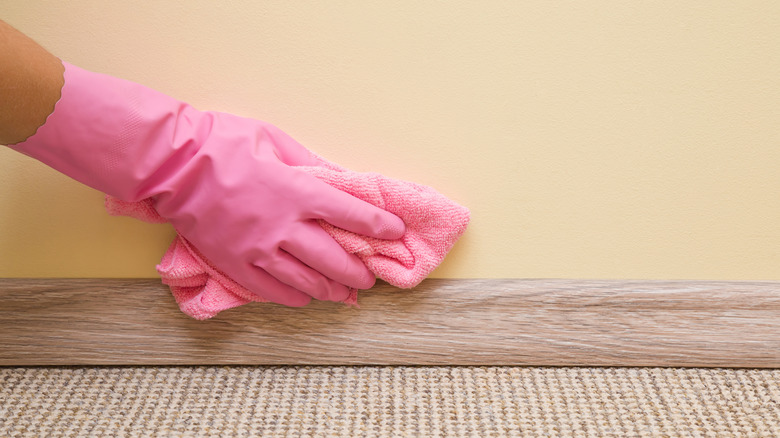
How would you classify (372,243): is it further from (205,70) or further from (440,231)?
(205,70)

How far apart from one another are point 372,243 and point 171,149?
25cm

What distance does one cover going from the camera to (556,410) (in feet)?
2.24

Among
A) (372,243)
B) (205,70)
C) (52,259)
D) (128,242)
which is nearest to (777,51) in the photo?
(372,243)

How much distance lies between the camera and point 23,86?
609mm

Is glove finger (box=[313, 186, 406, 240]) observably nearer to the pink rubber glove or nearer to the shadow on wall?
the pink rubber glove

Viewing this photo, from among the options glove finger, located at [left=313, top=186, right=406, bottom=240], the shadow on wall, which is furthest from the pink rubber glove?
the shadow on wall

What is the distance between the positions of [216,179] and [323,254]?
144mm

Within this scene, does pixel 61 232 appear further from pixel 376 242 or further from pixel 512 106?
pixel 512 106

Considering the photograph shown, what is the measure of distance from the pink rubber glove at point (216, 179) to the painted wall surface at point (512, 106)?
87 millimetres

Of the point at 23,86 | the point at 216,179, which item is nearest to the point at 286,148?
the point at 216,179

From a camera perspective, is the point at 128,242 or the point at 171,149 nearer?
the point at 171,149

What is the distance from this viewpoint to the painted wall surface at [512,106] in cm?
73

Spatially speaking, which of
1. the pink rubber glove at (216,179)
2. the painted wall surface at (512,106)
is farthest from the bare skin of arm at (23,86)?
the painted wall surface at (512,106)

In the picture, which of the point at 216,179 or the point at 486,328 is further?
the point at 486,328
